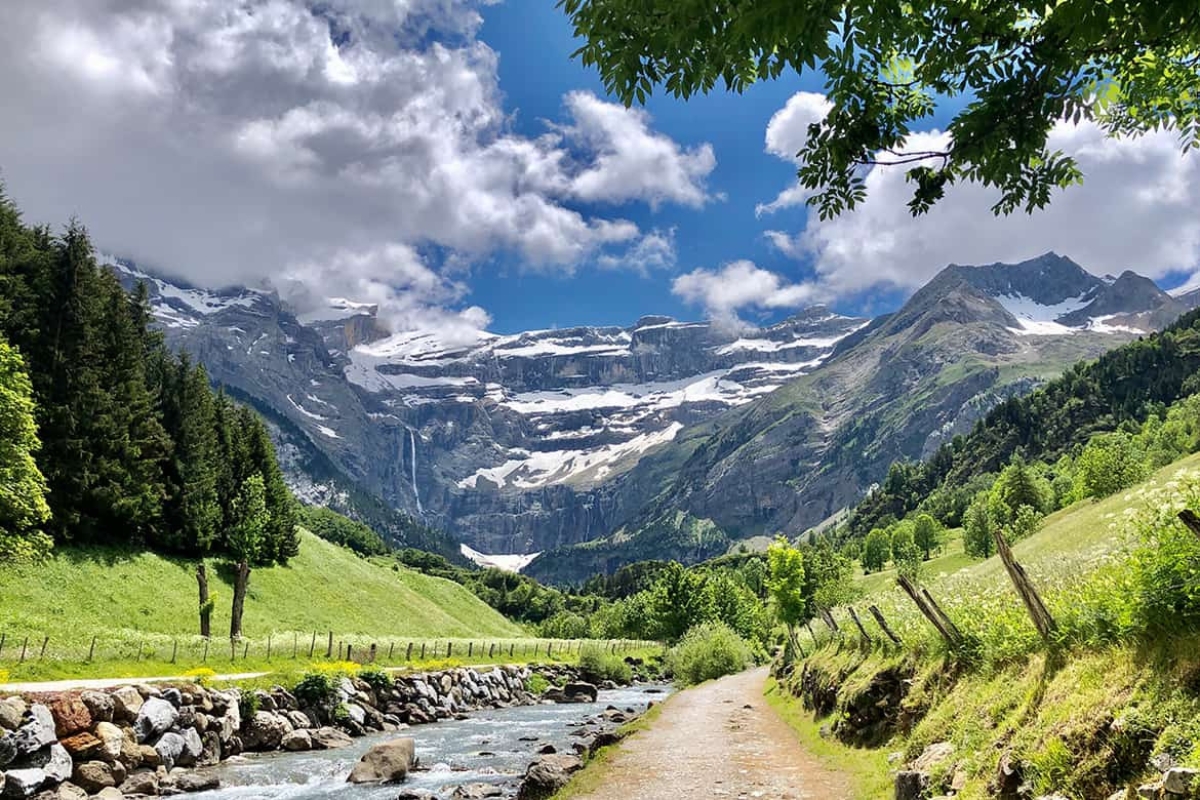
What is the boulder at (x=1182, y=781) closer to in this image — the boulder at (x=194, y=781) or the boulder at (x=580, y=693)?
the boulder at (x=194, y=781)

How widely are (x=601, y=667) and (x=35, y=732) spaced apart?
68.2m

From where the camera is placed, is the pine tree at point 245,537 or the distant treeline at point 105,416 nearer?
the pine tree at point 245,537

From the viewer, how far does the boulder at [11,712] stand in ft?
70.2

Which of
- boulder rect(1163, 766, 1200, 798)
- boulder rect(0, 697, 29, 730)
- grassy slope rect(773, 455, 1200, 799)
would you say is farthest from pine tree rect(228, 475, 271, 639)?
boulder rect(1163, 766, 1200, 798)

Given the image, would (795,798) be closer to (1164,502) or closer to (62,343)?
(1164,502)

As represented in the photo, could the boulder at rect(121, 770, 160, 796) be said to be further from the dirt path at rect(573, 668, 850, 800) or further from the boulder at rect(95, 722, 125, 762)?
the dirt path at rect(573, 668, 850, 800)

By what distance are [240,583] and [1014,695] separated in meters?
55.4

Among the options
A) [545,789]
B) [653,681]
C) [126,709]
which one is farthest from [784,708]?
[653,681]

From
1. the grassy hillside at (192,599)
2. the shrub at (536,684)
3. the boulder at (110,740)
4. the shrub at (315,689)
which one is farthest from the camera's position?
the shrub at (536,684)

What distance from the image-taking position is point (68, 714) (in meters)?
23.6

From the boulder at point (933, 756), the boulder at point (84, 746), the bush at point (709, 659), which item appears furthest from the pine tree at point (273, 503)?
the boulder at point (933, 756)

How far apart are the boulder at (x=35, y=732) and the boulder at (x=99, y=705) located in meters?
1.87

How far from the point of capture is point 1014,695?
1353 cm

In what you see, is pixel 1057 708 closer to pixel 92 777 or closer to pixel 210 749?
pixel 92 777
